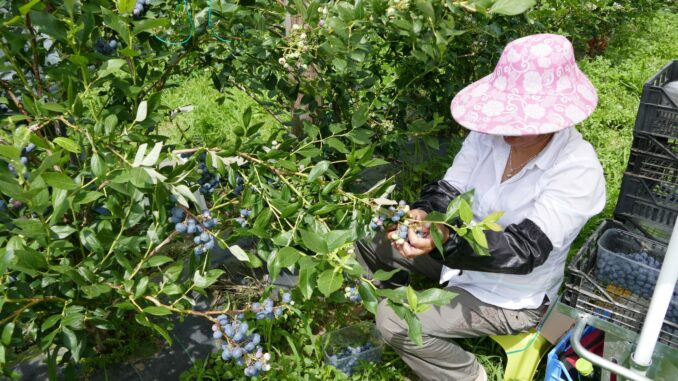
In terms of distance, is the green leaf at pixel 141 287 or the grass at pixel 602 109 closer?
the green leaf at pixel 141 287

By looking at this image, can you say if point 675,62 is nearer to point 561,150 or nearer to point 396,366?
point 561,150

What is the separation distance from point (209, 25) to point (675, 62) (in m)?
1.65

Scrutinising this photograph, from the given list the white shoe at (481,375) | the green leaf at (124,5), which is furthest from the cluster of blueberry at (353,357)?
the green leaf at (124,5)

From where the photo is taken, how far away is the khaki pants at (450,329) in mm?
1829

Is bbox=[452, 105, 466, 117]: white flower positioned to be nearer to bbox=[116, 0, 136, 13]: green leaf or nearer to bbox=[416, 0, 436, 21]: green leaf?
bbox=[416, 0, 436, 21]: green leaf

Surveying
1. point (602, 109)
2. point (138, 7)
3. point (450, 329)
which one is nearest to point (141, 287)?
point (138, 7)

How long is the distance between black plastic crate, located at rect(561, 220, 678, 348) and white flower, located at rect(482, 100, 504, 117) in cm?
48

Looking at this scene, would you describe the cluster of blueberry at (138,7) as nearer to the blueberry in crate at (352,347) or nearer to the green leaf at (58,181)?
the green leaf at (58,181)

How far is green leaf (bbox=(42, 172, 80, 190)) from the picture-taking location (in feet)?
3.31

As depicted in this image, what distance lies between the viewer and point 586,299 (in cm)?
159

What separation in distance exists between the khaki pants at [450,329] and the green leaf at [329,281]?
2.75 feet

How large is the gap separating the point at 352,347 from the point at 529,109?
1.12 metres

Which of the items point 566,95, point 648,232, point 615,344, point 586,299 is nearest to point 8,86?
point 566,95

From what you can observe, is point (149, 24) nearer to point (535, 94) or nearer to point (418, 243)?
point (418, 243)
